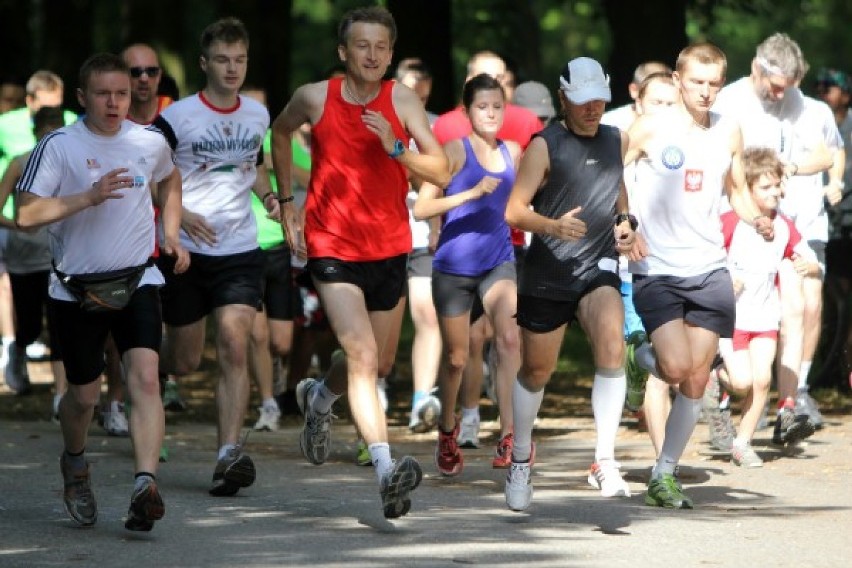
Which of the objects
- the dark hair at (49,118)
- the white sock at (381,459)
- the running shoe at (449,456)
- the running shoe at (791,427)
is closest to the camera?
the white sock at (381,459)

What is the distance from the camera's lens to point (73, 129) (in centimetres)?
978

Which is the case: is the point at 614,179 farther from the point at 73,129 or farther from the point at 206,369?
the point at 206,369

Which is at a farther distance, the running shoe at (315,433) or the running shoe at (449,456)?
the running shoe at (449,456)

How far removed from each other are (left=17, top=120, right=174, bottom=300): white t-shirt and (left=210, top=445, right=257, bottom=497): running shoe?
128 cm

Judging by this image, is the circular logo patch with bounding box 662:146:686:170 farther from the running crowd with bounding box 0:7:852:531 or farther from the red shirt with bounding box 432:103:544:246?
the red shirt with bounding box 432:103:544:246

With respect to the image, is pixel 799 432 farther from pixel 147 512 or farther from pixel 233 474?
pixel 147 512

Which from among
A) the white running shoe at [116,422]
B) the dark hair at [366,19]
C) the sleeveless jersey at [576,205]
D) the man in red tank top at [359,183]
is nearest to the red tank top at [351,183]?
the man in red tank top at [359,183]

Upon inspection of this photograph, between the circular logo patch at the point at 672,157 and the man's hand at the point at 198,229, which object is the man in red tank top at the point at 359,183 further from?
the circular logo patch at the point at 672,157

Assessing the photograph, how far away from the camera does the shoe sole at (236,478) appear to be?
35.1ft

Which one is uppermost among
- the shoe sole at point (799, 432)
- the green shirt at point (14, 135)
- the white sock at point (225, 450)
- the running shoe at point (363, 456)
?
the green shirt at point (14, 135)

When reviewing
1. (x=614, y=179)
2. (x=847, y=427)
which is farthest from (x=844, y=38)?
(x=614, y=179)

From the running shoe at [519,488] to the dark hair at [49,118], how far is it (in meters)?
6.17

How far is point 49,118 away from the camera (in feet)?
49.9

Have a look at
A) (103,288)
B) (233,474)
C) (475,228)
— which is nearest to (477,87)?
(475,228)
